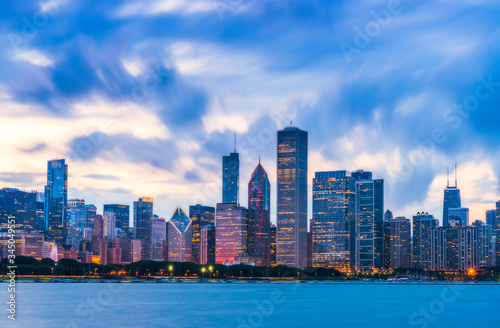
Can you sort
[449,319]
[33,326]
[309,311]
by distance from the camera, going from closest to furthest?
[33,326] → [449,319] → [309,311]

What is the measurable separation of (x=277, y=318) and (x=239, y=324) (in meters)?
9.91

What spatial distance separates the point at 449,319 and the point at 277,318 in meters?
26.3

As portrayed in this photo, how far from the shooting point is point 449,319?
104 metres

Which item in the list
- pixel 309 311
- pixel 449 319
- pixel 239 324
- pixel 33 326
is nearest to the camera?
pixel 33 326

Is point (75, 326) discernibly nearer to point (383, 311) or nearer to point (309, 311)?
point (309, 311)

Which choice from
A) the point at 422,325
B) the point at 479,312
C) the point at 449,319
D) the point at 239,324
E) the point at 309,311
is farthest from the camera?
the point at 479,312

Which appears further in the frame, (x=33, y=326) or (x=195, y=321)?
(x=195, y=321)

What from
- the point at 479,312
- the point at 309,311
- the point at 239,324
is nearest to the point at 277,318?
the point at 239,324

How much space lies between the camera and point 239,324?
90312 millimetres

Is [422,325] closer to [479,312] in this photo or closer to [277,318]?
[277,318]

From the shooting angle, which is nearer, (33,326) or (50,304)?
(33,326)

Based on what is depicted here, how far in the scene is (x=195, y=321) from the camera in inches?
3656

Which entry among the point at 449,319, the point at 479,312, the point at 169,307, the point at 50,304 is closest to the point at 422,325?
the point at 449,319

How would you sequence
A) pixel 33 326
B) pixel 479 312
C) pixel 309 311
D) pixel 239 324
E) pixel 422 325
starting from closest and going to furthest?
pixel 33 326 < pixel 239 324 < pixel 422 325 < pixel 309 311 < pixel 479 312
